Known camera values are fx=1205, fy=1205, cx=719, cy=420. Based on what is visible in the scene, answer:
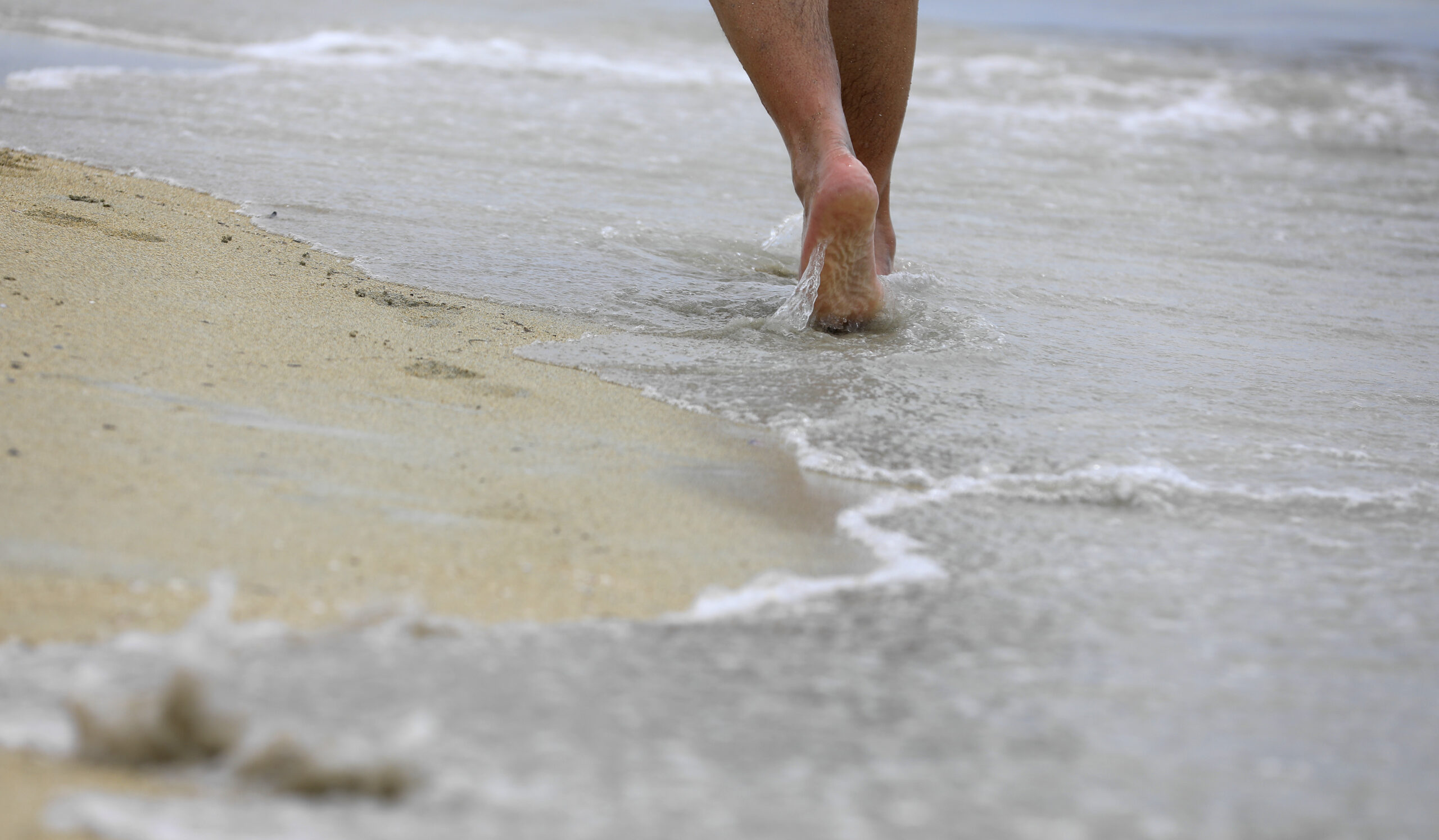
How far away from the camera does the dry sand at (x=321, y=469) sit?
1.24 m

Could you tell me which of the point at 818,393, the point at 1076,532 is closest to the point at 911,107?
the point at 818,393

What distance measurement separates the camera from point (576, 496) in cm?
158

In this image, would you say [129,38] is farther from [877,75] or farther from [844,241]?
[844,241]

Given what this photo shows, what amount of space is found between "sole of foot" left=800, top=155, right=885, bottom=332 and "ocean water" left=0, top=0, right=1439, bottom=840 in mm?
63

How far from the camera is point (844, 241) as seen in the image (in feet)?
7.18

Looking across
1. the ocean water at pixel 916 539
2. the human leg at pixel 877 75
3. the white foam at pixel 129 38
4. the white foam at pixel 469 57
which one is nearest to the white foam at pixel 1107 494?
the ocean water at pixel 916 539

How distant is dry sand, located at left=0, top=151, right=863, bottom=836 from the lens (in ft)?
4.07

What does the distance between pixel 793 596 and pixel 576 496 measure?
37 cm

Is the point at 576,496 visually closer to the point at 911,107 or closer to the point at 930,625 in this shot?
the point at 930,625

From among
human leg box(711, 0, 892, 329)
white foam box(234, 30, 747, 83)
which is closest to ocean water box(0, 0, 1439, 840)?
human leg box(711, 0, 892, 329)

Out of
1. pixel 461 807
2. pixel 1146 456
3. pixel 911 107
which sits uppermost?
pixel 911 107

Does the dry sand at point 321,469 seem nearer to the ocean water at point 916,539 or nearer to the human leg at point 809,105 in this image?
the ocean water at point 916,539

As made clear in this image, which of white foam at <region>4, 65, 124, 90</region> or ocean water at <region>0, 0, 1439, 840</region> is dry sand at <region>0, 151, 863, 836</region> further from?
white foam at <region>4, 65, 124, 90</region>

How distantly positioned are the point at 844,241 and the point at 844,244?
18 millimetres
